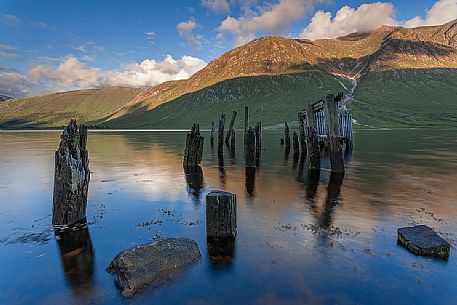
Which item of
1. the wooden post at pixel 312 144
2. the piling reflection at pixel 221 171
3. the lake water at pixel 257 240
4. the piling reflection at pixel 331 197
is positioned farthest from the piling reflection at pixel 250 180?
the wooden post at pixel 312 144

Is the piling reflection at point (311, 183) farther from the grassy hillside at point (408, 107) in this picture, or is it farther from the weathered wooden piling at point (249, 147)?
the grassy hillside at point (408, 107)

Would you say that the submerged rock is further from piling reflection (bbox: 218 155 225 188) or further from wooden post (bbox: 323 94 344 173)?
wooden post (bbox: 323 94 344 173)

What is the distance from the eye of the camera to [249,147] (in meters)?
25.2

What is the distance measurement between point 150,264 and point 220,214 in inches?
116

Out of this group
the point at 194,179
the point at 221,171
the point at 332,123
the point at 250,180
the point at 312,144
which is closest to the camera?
the point at 332,123

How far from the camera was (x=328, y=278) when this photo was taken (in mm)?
7688

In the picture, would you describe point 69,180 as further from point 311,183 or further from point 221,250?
point 311,183

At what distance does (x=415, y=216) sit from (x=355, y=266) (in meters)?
5.94

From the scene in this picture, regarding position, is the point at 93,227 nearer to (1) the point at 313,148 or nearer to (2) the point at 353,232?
(2) the point at 353,232

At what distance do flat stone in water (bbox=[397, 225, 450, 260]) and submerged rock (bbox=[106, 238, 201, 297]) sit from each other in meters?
5.88

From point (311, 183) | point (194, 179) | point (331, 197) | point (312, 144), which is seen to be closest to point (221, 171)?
point (194, 179)

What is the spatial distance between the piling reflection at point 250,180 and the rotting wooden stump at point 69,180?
805cm

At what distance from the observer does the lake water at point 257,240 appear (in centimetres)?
713

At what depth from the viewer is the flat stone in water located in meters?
8.73
